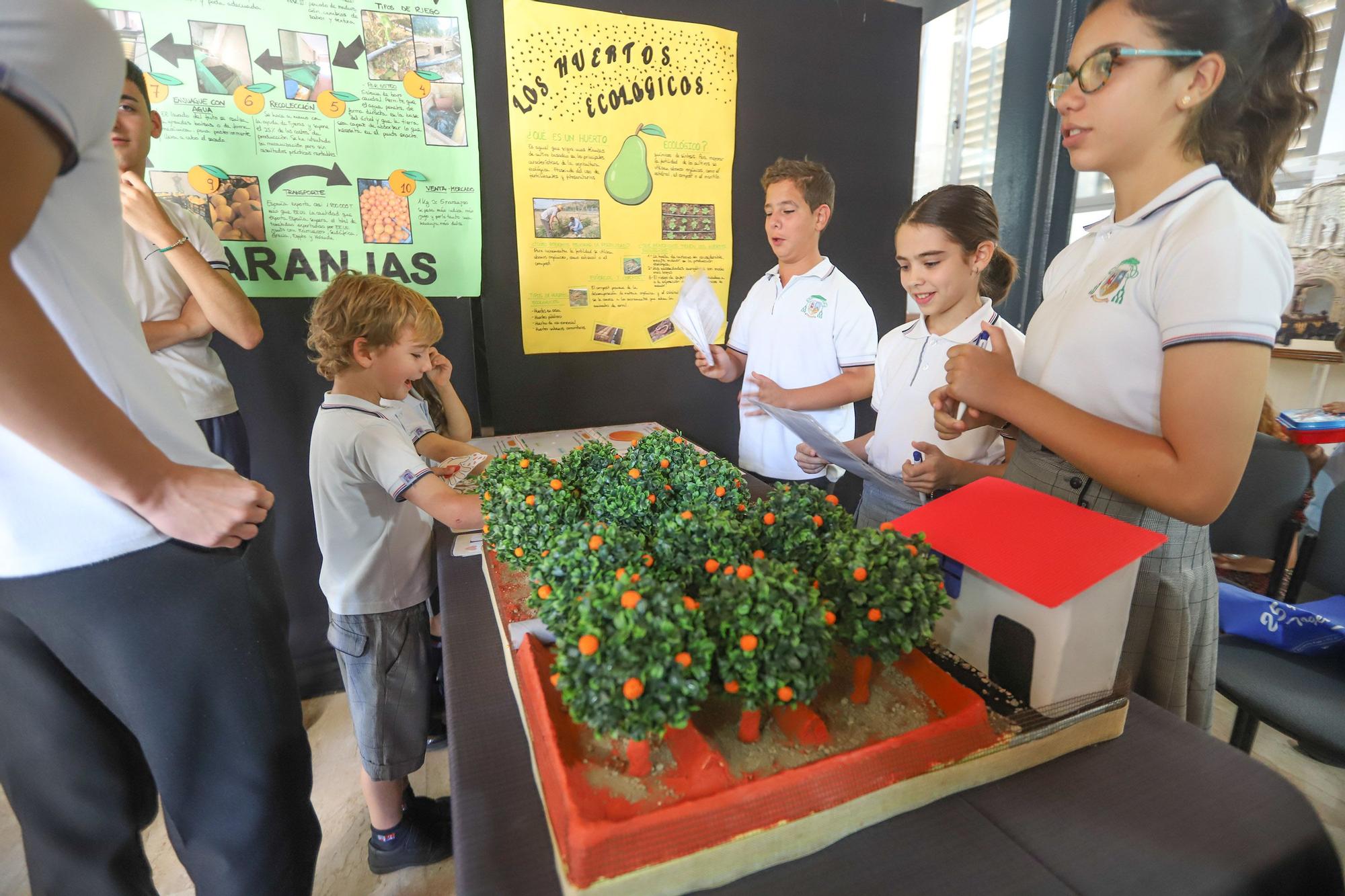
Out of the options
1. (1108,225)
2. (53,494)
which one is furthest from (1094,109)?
(53,494)

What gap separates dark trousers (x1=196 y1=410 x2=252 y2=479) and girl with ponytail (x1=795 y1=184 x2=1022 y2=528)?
1.71 meters

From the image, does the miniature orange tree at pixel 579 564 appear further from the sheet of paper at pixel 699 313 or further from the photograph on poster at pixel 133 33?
the photograph on poster at pixel 133 33

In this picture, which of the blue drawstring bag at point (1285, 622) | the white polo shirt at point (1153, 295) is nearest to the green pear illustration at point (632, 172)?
the white polo shirt at point (1153, 295)

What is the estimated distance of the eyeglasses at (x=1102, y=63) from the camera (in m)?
0.81

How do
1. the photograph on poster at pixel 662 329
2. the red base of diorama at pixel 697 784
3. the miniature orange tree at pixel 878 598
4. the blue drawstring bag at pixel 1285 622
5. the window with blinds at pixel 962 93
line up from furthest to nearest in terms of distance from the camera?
1. the window with blinds at pixel 962 93
2. the photograph on poster at pixel 662 329
3. the blue drawstring bag at pixel 1285 622
4. the miniature orange tree at pixel 878 598
5. the red base of diorama at pixel 697 784

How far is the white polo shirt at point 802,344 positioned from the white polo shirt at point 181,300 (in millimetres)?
1517

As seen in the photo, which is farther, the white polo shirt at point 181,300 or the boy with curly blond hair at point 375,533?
the white polo shirt at point 181,300

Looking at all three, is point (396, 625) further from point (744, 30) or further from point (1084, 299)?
point (744, 30)

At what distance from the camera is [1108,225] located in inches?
38.8

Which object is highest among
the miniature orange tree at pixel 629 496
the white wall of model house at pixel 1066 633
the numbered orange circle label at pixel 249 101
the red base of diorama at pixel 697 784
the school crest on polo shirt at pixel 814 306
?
the numbered orange circle label at pixel 249 101

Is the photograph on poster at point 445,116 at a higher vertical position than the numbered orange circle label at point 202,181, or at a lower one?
higher

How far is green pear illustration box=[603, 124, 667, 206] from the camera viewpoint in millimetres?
2020

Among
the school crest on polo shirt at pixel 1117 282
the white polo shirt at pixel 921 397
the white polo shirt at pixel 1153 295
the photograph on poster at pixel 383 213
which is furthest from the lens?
the photograph on poster at pixel 383 213

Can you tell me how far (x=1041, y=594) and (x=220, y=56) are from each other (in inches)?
87.5
